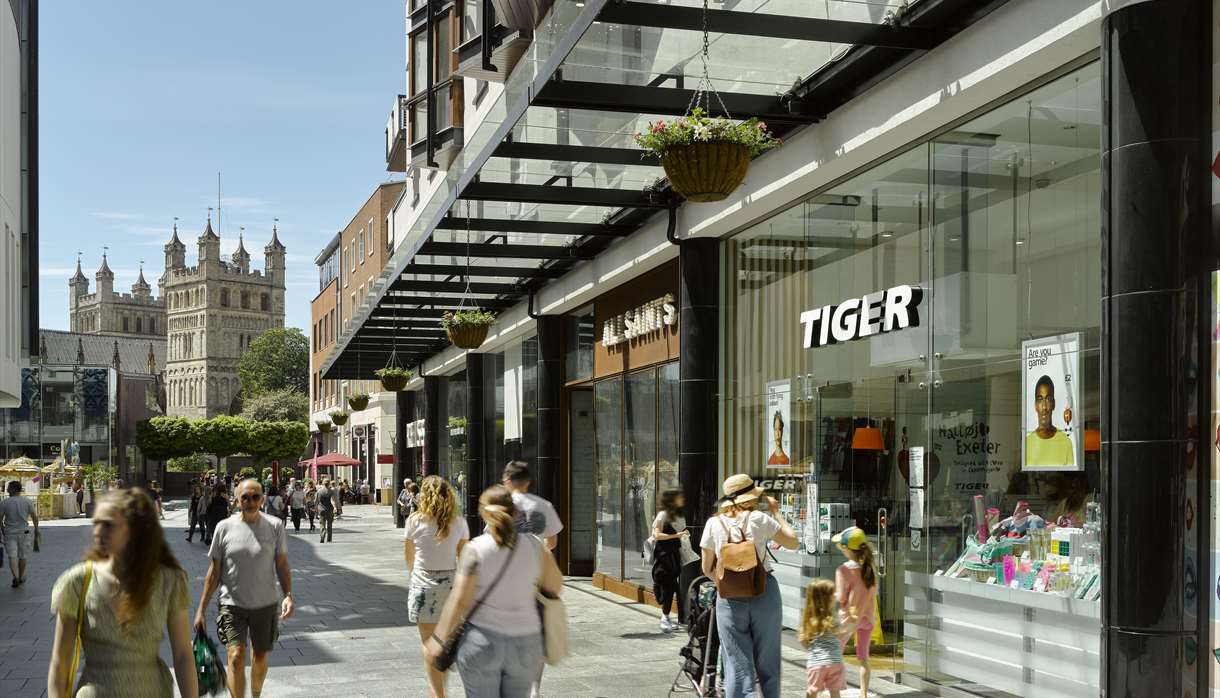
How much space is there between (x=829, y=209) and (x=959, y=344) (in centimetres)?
263

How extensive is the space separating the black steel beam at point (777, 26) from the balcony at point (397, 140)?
30624 millimetres

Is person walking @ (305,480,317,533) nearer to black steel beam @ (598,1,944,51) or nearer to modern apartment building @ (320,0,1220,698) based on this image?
modern apartment building @ (320,0,1220,698)

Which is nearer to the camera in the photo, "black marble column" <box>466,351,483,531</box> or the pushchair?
the pushchair

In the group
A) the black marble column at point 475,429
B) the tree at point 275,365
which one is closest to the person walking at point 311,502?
the black marble column at point 475,429

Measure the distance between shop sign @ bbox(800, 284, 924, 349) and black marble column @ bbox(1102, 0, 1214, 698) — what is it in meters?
3.57

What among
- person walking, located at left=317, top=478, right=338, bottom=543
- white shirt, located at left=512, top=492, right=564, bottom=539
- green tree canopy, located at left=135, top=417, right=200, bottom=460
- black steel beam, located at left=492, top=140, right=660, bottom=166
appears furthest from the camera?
green tree canopy, located at left=135, top=417, right=200, bottom=460

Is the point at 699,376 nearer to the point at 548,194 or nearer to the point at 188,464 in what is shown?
the point at 548,194

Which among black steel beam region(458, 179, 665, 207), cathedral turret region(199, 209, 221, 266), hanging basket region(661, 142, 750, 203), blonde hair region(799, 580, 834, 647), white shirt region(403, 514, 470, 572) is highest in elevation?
cathedral turret region(199, 209, 221, 266)

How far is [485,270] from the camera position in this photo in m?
20.4

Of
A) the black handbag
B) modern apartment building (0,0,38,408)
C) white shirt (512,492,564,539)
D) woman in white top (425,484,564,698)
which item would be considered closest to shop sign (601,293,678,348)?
white shirt (512,492,564,539)

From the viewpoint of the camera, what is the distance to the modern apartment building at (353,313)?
2496 inches

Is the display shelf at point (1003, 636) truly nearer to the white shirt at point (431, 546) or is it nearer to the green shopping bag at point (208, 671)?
the white shirt at point (431, 546)

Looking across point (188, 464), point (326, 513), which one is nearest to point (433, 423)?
point (326, 513)

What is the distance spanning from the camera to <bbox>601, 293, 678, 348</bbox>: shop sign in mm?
16781
